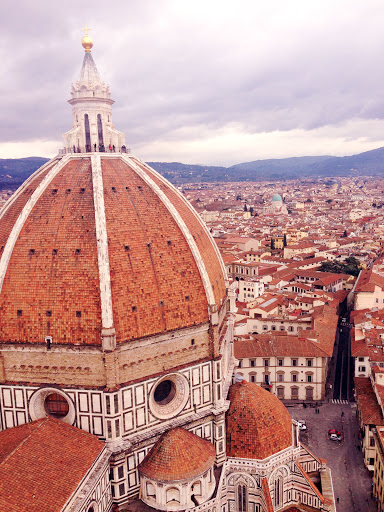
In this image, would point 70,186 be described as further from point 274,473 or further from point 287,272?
point 287,272

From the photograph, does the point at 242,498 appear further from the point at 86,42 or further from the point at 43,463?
the point at 86,42

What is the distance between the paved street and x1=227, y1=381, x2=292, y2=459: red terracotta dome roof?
9.97 meters

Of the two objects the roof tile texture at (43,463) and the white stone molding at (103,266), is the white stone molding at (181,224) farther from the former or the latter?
the roof tile texture at (43,463)

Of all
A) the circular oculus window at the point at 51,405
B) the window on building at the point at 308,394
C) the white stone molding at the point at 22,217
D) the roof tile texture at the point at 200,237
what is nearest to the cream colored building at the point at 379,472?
the window on building at the point at 308,394

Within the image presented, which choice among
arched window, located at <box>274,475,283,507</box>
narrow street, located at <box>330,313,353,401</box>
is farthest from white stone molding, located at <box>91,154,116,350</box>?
narrow street, located at <box>330,313,353,401</box>

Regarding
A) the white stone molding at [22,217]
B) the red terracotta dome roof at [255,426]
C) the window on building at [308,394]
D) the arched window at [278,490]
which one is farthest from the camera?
the window on building at [308,394]

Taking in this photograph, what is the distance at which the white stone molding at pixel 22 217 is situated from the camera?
22.1 m

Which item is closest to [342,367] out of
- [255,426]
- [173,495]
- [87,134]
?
[255,426]

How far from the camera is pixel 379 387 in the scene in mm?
37781

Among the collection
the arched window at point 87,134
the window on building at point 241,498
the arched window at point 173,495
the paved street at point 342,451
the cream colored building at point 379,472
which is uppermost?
the arched window at point 87,134

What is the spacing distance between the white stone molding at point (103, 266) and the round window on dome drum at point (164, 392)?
167 inches

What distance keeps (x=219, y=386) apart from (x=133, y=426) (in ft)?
16.0

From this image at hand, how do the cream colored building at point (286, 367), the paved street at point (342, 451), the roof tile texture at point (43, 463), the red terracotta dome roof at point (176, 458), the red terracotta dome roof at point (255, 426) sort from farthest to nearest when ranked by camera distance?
Result: the cream colored building at point (286, 367)
the paved street at point (342, 451)
the red terracotta dome roof at point (255, 426)
the red terracotta dome roof at point (176, 458)
the roof tile texture at point (43, 463)

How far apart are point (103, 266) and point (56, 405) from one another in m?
6.86
